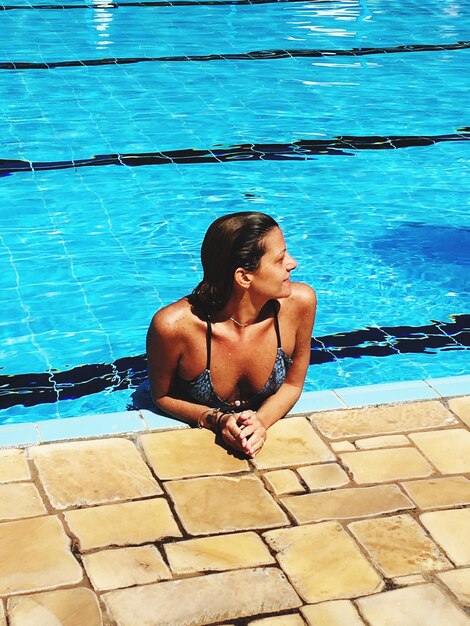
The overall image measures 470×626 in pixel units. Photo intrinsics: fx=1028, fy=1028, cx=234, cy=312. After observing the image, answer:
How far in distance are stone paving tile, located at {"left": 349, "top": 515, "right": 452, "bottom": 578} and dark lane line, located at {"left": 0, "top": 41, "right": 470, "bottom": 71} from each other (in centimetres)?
803

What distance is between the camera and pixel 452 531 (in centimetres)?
346

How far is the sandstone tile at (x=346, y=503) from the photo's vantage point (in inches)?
139

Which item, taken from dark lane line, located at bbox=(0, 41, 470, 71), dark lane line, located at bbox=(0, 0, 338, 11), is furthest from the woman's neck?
dark lane line, located at bbox=(0, 0, 338, 11)

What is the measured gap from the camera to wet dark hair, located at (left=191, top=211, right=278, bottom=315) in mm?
3814

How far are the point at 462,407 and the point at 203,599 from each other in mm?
1658

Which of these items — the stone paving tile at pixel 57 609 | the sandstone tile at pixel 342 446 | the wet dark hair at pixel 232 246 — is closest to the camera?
the stone paving tile at pixel 57 609

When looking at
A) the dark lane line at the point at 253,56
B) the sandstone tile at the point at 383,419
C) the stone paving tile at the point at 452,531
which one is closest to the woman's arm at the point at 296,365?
the sandstone tile at the point at 383,419

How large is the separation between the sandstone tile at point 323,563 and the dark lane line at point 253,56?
8.02m

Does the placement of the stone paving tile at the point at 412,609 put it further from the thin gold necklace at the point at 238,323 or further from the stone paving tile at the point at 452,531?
the thin gold necklace at the point at 238,323

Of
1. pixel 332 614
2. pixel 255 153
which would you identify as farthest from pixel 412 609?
pixel 255 153

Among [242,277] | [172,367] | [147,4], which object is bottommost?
[147,4]

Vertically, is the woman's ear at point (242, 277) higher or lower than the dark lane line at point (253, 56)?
higher

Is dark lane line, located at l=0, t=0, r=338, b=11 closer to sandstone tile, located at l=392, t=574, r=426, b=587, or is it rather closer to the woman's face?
the woman's face

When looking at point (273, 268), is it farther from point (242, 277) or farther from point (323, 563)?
point (323, 563)
